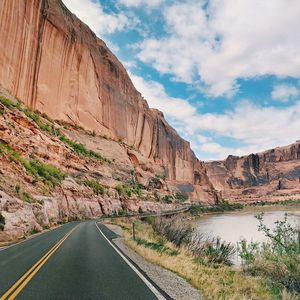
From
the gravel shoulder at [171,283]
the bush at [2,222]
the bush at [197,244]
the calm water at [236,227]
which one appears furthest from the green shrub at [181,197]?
the gravel shoulder at [171,283]

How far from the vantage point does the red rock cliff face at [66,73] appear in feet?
181

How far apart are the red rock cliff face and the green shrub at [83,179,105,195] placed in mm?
19082

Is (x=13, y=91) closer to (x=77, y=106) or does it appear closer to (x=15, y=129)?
(x=15, y=129)

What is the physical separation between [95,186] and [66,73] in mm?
29824

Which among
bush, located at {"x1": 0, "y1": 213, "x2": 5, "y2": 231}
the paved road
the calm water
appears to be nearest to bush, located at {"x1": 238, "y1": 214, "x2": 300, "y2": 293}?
the calm water

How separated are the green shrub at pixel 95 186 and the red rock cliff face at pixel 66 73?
62.6ft

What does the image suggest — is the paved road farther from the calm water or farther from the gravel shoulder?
the calm water

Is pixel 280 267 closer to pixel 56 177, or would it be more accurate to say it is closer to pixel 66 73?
pixel 56 177

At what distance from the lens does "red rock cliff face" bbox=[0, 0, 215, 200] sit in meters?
55.3

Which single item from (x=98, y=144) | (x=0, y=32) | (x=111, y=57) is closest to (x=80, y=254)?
(x=0, y=32)

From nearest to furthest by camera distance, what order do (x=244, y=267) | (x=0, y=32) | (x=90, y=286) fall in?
1. (x=90, y=286)
2. (x=244, y=267)
3. (x=0, y=32)

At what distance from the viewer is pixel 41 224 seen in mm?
28516

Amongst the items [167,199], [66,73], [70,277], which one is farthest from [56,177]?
[167,199]

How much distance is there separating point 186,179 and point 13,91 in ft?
325
